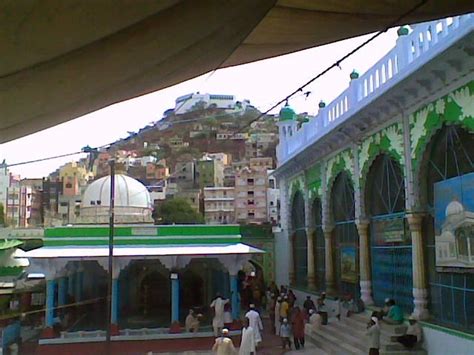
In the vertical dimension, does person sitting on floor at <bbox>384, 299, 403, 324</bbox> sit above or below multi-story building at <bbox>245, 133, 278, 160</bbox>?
below

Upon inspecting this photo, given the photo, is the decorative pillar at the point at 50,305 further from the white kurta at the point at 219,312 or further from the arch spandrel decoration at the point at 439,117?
the arch spandrel decoration at the point at 439,117

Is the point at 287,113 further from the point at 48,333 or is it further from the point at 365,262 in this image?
the point at 48,333

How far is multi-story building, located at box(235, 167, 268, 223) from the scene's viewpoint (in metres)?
64.3

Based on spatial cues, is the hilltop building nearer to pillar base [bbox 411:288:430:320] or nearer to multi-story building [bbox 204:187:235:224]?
pillar base [bbox 411:288:430:320]

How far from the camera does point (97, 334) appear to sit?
46.9 ft

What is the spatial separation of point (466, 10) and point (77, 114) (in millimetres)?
2277

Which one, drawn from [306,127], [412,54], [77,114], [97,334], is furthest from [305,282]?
[77,114]

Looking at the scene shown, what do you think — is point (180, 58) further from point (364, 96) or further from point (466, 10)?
point (364, 96)

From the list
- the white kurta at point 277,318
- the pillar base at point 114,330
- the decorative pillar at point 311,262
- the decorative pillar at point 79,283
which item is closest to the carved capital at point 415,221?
the white kurta at point 277,318

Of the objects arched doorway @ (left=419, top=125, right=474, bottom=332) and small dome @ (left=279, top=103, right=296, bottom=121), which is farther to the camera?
small dome @ (left=279, top=103, right=296, bottom=121)

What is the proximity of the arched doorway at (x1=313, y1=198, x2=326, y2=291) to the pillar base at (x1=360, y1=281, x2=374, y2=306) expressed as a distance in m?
3.83

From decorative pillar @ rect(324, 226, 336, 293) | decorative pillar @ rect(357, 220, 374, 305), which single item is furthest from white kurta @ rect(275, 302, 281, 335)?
decorative pillar @ rect(357, 220, 374, 305)

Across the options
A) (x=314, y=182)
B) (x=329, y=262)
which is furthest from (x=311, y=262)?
(x=314, y=182)

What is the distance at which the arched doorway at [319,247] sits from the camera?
1691cm
